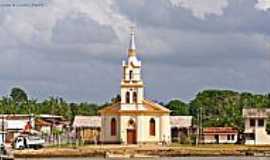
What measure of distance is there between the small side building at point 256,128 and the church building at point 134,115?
9236 mm

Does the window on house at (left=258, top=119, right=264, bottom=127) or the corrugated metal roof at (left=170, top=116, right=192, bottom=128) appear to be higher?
Answer: the corrugated metal roof at (left=170, top=116, right=192, bottom=128)

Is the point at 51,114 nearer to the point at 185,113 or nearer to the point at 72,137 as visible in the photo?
the point at 185,113

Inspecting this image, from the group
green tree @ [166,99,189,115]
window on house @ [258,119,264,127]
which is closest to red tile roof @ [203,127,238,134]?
window on house @ [258,119,264,127]

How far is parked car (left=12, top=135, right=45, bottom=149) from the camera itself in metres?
96.7

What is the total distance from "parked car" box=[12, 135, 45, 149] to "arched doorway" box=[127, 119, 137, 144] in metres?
11.0

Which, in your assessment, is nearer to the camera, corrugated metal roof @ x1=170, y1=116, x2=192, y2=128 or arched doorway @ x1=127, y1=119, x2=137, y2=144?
arched doorway @ x1=127, y1=119, x2=137, y2=144

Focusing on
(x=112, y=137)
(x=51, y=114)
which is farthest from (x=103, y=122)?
(x=51, y=114)

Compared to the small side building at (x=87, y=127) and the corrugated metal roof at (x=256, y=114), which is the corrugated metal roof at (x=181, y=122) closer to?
the small side building at (x=87, y=127)

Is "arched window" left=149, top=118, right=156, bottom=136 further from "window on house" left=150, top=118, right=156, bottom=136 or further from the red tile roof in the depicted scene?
the red tile roof

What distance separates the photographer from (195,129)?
12481 centimetres

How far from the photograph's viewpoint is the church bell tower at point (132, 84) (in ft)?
343

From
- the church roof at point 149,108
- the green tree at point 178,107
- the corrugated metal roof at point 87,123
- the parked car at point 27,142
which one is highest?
the green tree at point 178,107

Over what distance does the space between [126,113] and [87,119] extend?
21.4 m

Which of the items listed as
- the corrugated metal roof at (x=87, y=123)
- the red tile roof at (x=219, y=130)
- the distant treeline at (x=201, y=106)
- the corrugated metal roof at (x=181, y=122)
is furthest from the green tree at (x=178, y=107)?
the red tile roof at (x=219, y=130)
